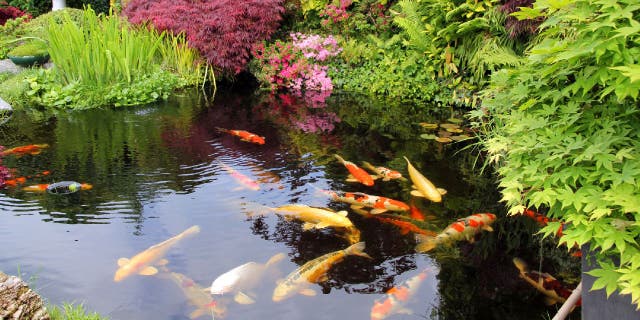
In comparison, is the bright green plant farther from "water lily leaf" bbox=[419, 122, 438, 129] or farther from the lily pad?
"water lily leaf" bbox=[419, 122, 438, 129]

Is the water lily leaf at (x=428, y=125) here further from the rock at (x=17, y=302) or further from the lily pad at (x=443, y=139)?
the rock at (x=17, y=302)

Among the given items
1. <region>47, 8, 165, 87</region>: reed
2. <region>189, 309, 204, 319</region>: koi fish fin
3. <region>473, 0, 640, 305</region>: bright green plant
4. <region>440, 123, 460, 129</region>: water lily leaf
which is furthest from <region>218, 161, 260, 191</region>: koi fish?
<region>47, 8, 165, 87</region>: reed

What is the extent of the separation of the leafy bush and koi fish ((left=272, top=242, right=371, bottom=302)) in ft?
20.9

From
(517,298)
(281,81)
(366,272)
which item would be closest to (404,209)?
(366,272)

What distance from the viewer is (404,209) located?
469cm

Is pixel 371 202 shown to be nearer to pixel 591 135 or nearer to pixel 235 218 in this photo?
pixel 235 218

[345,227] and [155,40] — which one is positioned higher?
[155,40]

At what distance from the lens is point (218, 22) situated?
940 centimetres

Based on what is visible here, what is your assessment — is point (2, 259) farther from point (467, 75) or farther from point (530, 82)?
point (467, 75)

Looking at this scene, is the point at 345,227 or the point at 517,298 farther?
the point at 345,227

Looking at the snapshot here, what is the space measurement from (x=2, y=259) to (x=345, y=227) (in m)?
2.54

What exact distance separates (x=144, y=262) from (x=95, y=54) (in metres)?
5.59

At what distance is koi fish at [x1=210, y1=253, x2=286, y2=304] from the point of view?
3570mm

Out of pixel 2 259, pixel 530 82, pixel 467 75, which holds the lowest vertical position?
pixel 2 259
